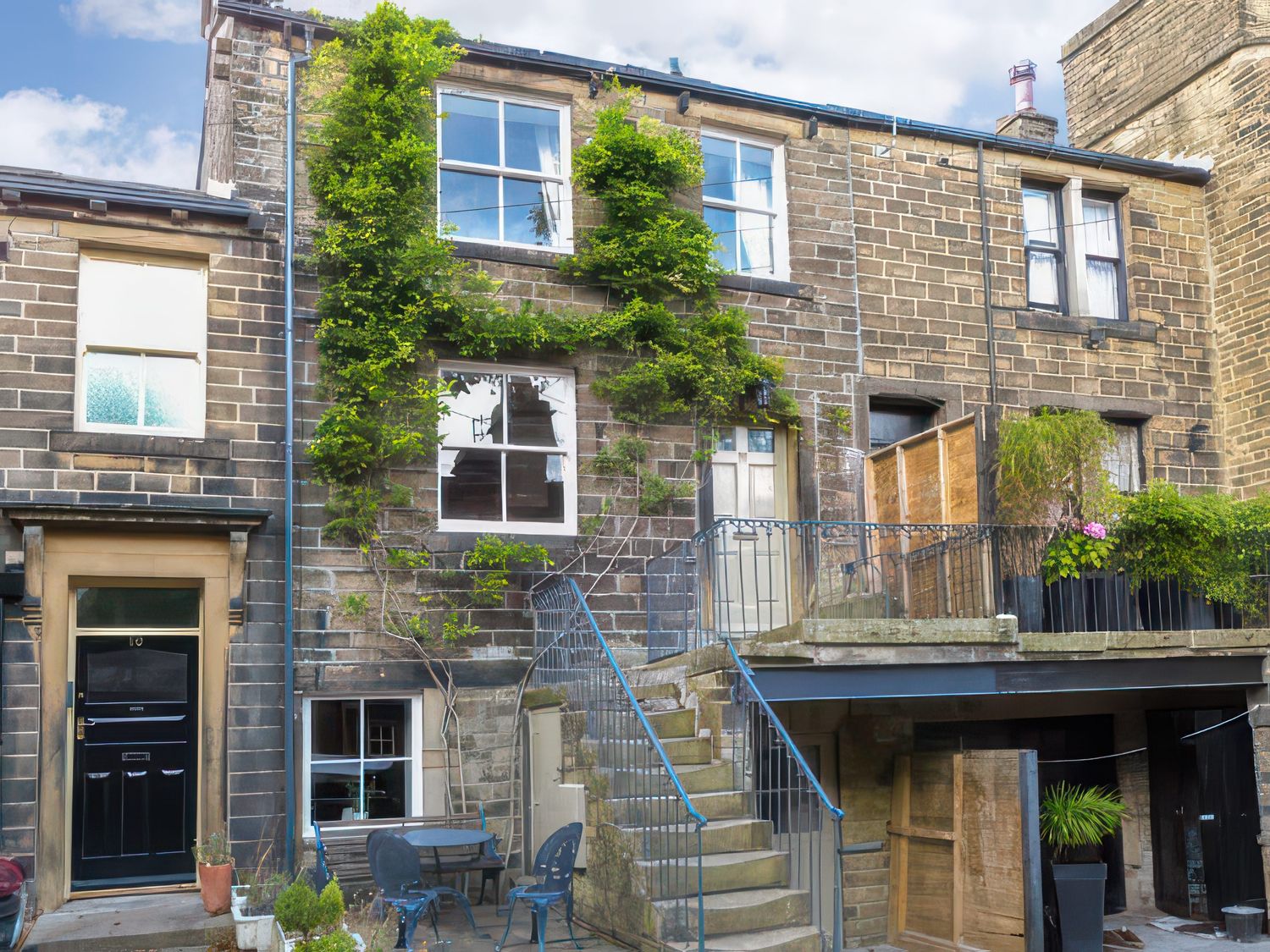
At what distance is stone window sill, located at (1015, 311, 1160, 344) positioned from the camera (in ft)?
45.9

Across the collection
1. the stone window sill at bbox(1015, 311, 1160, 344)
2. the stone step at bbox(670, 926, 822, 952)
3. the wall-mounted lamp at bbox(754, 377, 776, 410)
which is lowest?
the stone step at bbox(670, 926, 822, 952)

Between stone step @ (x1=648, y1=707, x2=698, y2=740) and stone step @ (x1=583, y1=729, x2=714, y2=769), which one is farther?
stone step @ (x1=648, y1=707, x2=698, y2=740)

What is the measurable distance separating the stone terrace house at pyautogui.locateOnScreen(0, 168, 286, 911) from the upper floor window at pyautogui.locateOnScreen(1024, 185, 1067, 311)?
8289 mm

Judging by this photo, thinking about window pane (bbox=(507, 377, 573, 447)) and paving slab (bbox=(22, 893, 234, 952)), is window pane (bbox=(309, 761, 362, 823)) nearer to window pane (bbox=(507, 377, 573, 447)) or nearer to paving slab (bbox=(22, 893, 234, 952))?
paving slab (bbox=(22, 893, 234, 952))

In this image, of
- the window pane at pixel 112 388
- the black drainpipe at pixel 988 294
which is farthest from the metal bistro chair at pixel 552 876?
the black drainpipe at pixel 988 294

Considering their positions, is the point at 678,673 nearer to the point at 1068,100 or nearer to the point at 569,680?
the point at 569,680

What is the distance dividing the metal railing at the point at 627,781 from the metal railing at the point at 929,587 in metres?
1.13

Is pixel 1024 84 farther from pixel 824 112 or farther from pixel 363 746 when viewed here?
pixel 363 746

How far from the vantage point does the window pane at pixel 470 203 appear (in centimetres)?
1195

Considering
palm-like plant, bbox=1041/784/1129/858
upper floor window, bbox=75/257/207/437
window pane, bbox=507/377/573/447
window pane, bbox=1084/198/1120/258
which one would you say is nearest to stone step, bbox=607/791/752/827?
palm-like plant, bbox=1041/784/1129/858

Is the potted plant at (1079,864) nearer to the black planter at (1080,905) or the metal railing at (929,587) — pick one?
the black planter at (1080,905)

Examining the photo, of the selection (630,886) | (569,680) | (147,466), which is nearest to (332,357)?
(147,466)

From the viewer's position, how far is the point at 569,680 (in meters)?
10.1

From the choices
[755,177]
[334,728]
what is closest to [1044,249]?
[755,177]
